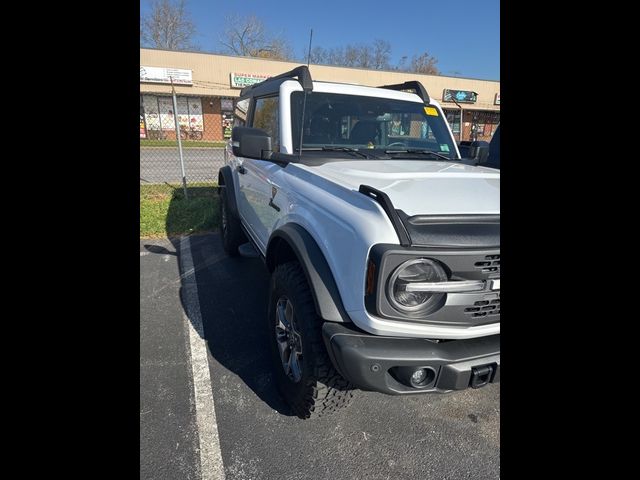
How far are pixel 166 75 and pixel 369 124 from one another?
92.8 feet

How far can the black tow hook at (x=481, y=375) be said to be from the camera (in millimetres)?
1504

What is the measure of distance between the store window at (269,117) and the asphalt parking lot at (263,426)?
1.71 m

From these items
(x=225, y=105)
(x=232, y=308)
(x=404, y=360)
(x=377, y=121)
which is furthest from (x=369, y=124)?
(x=225, y=105)

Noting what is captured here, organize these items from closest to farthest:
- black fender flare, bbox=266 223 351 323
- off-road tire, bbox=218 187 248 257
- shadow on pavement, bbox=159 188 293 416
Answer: black fender flare, bbox=266 223 351 323 < shadow on pavement, bbox=159 188 293 416 < off-road tire, bbox=218 187 248 257

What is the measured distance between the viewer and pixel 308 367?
179cm

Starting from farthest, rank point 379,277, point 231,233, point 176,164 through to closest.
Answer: point 176,164 < point 231,233 < point 379,277

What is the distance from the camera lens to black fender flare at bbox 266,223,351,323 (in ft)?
5.26

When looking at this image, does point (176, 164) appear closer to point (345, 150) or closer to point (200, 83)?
point (345, 150)

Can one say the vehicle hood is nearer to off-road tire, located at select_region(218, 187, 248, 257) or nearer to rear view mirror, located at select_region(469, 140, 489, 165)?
rear view mirror, located at select_region(469, 140, 489, 165)

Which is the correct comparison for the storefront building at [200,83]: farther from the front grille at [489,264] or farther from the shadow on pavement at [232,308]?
the front grille at [489,264]

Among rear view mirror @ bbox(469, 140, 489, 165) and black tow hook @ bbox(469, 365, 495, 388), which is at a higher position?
rear view mirror @ bbox(469, 140, 489, 165)

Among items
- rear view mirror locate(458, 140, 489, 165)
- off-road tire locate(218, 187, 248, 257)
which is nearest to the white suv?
rear view mirror locate(458, 140, 489, 165)

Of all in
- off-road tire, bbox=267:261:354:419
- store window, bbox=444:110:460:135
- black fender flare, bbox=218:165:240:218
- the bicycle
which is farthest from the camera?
the bicycle
